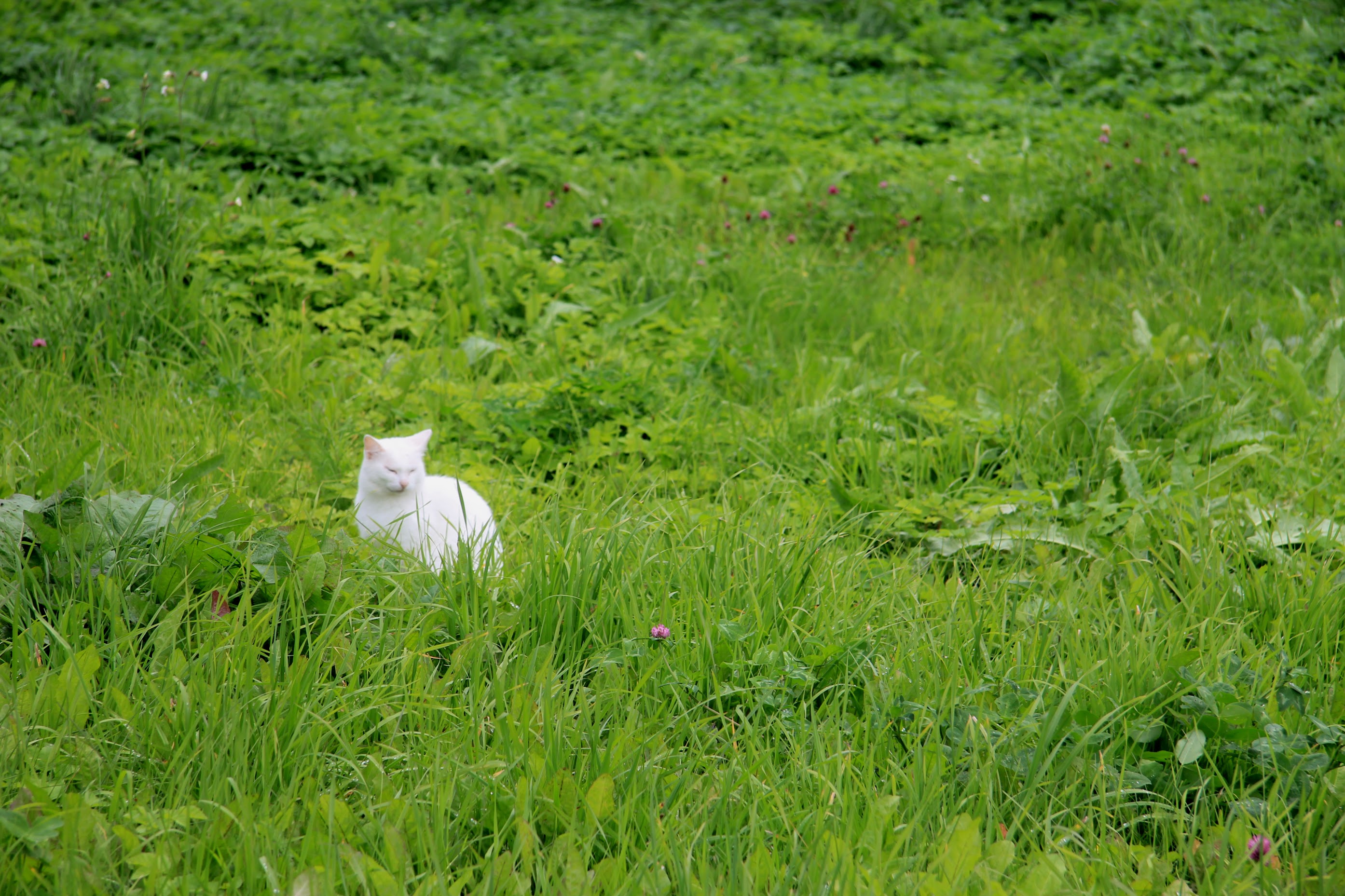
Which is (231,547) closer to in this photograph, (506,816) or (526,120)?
(506,816)

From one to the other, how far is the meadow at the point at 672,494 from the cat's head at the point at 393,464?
0.20 metres

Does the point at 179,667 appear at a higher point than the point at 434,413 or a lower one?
higher

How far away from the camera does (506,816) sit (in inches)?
73.9

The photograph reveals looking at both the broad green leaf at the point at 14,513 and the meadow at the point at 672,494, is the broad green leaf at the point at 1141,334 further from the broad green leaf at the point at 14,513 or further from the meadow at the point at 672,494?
the broad green leaf at the point at 14,513

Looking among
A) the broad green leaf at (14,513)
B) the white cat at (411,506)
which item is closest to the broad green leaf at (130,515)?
the broad green leaf at (14,513)

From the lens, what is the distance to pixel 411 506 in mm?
2824

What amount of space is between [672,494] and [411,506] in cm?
90

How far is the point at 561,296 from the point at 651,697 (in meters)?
2.76

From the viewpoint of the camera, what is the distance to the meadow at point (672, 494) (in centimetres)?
186

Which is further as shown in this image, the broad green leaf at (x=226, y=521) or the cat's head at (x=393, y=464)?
the cat's head at (x=393, y=464)

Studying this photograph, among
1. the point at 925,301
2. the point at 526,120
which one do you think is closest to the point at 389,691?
the point at 925,301

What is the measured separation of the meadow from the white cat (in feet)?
0.41

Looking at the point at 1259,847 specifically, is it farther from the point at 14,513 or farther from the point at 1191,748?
the point at 14,513

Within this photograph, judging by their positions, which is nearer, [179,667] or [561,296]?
[179,667]
